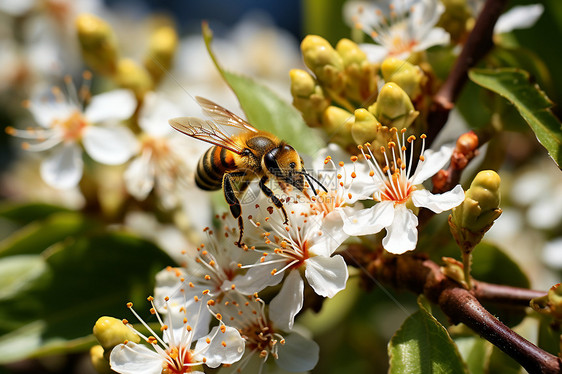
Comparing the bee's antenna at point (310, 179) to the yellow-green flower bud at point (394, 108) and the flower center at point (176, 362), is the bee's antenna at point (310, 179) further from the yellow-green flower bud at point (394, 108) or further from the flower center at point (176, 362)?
the flower center at point (176, 362)

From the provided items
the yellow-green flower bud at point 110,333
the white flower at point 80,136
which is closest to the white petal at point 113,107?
the white flower at point 80,136

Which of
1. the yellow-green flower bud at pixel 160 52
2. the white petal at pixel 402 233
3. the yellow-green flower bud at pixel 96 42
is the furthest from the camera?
the yellow-green flower bud at pixel 160 52

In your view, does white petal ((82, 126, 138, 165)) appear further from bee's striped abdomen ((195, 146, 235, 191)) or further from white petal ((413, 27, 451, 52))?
white petal ((413, 27, 451, 52))

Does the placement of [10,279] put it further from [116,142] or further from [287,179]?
[287,179]

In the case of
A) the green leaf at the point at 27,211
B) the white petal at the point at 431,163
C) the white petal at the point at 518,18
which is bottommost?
the green leaf at the point at 27,211

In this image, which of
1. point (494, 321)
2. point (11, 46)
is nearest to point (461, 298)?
point (494, 321)

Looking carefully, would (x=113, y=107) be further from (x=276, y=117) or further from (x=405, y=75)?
(x=405, y=75)
